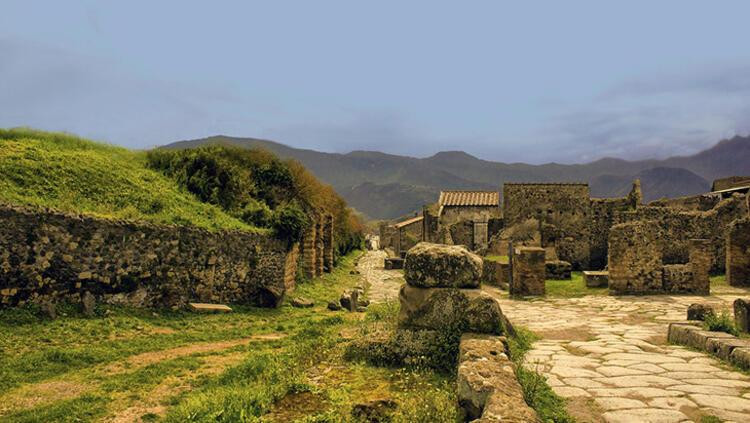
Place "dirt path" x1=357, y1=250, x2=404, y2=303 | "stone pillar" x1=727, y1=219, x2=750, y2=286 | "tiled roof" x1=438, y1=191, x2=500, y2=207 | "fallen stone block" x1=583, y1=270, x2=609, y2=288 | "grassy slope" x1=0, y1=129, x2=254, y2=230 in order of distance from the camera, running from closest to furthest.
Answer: "grassy slope" x1=0, y1=129, x2=254, y2=230 → "stone pillar" x1=727, y1=219, x2=750, y2=286 → "fallen stone block" x1=583, y1=270, x2=609, y2=288 → "dirt path" x1=357, y1=250, x2=404, y2=303 → "tiled roof" x1=438, y1=191, x2=500, y2=207

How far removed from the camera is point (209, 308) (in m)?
12.2

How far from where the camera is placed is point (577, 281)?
58.8 feet

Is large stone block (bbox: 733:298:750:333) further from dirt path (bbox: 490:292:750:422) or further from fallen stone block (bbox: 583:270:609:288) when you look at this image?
fallen stone block (bbox: 583:270:609:288)

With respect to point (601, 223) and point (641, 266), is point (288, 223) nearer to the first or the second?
point (641, 266)

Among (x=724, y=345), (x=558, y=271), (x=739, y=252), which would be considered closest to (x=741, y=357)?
(x=724, y=345)

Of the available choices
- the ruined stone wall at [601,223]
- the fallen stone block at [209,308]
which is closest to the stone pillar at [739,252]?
the ruined stone wall at [601,223]

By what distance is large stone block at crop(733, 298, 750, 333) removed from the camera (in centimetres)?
773

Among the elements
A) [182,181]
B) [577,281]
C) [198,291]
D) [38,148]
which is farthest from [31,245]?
[577,281]

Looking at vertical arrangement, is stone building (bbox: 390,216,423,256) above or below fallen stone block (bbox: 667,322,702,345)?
above

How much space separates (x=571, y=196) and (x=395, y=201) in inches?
6668

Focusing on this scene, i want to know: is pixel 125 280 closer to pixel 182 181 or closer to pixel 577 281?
pixel 182 181

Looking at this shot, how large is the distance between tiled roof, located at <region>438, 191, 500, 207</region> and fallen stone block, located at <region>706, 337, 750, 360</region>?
33.2 metres

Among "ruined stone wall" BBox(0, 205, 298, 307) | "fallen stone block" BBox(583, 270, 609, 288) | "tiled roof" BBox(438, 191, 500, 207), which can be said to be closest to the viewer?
"ruined stone wall" BBox(0, 205, 298, 307)

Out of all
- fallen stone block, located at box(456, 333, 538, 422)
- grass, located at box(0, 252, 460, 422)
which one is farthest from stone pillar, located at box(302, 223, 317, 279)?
fallen stone block, located at box(456, 333, 538, 422)
